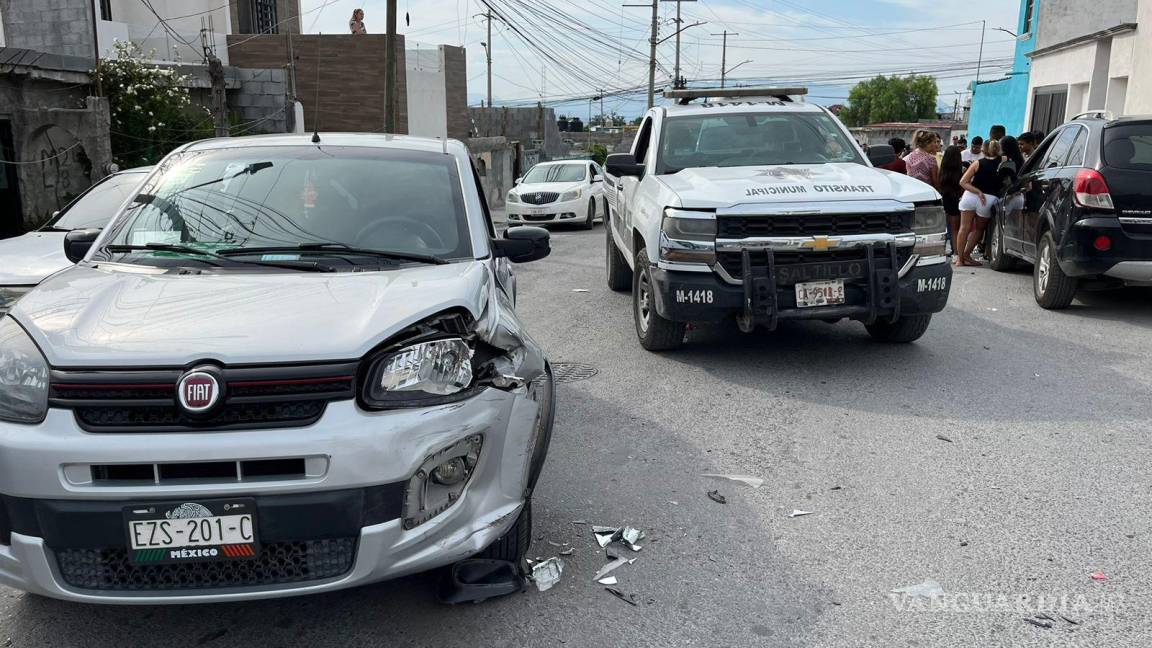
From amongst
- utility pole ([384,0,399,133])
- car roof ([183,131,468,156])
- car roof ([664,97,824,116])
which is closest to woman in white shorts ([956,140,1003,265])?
car roof ([664,97,824,116])

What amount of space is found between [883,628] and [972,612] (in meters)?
0.36

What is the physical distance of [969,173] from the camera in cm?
1218

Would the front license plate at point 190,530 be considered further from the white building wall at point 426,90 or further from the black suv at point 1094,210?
the white building wall at point 426,90

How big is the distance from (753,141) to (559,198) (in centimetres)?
1224

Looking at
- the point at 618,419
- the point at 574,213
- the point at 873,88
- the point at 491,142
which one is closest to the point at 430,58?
the point at 491,142

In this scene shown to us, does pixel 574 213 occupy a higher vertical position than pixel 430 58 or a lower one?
lower

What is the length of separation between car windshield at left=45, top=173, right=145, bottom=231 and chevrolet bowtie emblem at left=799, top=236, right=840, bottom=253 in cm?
523

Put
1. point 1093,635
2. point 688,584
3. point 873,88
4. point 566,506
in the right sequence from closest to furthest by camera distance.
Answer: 1. point 1093,635
2. point 688,584
3. point 566,506
4. point 873,88

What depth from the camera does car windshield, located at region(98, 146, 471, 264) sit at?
4.16 metres

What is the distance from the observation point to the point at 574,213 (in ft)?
66.6

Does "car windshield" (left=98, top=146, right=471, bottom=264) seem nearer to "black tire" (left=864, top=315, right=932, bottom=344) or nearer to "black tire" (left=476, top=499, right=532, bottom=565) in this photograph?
"black tire" (left=476, top=499, right=532, bottom=565)

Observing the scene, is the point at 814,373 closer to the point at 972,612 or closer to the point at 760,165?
the point at 760,165

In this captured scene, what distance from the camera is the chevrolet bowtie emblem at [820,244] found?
21.6 ft

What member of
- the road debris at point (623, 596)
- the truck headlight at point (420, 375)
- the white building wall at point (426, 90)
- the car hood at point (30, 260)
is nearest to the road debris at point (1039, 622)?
the road debris at point (623, 596)
